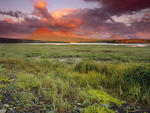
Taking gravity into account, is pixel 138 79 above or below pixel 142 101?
above

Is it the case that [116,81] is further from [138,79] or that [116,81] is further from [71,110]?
[71,110]

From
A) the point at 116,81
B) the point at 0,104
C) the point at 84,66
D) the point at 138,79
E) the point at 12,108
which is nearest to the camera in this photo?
the point at 12,108

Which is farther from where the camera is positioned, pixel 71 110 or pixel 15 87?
pixel 15 87

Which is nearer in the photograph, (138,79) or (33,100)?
(33,100)

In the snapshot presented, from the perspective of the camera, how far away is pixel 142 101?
2.91m

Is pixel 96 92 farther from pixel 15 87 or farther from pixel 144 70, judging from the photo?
pixel 15 87

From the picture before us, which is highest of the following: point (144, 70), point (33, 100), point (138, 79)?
point (144, 70)

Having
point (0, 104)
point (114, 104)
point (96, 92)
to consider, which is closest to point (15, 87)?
point (0, 104)

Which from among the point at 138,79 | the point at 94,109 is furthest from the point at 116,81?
the point at 94,109

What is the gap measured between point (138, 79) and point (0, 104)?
4568mm

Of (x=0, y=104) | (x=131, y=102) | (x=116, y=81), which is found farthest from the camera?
(x=116, y=81)

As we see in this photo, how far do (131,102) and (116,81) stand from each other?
4.57 feet

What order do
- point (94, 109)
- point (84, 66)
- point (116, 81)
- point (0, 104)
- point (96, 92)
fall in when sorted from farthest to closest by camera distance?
point (84, 66) → point (116, 81) → point (96, 92) → point (0, 104) → point (94, 109)

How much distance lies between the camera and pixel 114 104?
9.49 feet
